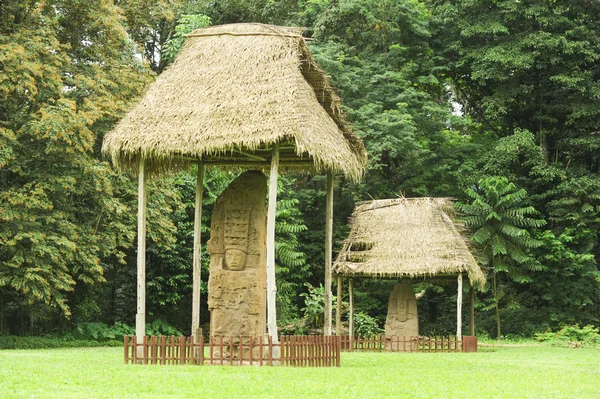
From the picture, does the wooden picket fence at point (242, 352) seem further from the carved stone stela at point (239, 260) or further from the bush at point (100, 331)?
the bush at point (100, 331)

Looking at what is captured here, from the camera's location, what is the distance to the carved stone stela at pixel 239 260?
53.3ft

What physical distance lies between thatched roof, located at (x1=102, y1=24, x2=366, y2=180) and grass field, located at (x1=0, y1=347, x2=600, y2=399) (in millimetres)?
3833

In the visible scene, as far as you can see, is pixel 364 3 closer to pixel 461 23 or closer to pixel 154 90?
pixel 461 23

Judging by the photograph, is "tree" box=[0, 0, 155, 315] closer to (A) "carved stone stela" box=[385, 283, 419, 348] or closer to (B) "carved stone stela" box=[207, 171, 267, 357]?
(B) "carved stone stela" box=[207, 171, 267, 357]

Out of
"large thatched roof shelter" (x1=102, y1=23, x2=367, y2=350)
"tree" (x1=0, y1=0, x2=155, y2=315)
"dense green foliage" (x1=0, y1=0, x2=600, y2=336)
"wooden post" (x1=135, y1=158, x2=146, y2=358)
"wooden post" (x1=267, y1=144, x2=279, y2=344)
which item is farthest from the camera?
"dense green foliage" (x1=0, y1=0, x2=600, y2=336)

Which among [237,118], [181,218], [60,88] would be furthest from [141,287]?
[181,218]

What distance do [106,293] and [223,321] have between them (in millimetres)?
17412

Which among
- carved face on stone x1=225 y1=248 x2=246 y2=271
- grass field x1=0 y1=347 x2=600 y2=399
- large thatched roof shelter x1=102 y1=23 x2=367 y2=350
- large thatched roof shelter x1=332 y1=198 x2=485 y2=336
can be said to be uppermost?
large thatched roof shelter x1=102 y1=23 x2=367 y2=350

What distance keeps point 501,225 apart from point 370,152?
5660 mm

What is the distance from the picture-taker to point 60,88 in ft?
80.0

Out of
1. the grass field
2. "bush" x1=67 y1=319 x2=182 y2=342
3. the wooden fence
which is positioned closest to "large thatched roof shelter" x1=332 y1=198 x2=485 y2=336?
the wooden fence

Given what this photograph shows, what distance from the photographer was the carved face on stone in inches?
644

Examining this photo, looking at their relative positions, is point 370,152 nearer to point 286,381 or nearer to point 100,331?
point 100,331

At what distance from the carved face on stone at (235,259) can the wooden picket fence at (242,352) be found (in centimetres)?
140
